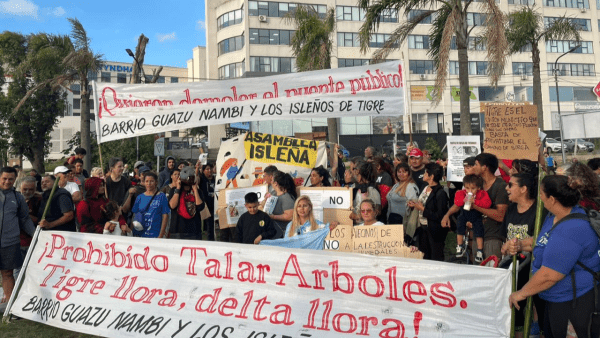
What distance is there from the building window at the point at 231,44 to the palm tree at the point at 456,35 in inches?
1313

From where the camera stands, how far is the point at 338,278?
14.0 ft

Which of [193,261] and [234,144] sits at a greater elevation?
[234,144]

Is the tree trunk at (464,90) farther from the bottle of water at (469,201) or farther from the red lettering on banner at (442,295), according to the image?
the red lettering on banner at (442,295)

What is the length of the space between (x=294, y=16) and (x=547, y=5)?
139ft

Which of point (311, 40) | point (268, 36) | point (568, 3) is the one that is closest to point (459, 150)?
point (311, 40)

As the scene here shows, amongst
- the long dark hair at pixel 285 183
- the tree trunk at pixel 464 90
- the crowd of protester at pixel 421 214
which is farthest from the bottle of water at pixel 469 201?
the tree trunk at pixel 464 90

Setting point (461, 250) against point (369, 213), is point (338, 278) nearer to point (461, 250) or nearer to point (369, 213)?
point (369, 213)

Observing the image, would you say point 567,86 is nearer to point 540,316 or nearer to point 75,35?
point 75,35

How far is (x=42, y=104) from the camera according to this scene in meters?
32.8

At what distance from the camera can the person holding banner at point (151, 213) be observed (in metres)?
6.35

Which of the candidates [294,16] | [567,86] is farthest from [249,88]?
[567,86]

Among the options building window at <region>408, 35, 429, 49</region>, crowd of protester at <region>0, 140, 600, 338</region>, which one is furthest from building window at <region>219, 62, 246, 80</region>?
crowd of protester at <region>0, 140, 600, 338</region>

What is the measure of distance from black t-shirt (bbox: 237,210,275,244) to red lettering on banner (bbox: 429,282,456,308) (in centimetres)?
242

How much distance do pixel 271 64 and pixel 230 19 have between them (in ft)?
21.7
